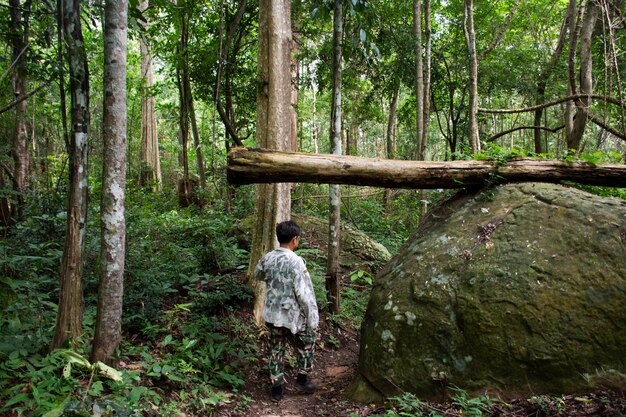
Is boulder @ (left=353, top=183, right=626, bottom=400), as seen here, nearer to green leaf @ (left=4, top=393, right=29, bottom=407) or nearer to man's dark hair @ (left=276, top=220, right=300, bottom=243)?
man's dark hair @ (left=276, top=220, right=300, bottom=243)

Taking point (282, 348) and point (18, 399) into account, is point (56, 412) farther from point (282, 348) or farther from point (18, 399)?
point (282, 348)

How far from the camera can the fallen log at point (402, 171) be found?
14.9ft

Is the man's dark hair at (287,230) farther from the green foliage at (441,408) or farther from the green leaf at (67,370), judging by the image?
the green leaf at (67,370)

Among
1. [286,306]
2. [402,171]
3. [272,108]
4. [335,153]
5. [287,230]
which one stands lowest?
[286,306]

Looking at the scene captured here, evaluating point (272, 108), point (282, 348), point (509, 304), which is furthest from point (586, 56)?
point (282, 348)

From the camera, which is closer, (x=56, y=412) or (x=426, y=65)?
(x=56, y=412)

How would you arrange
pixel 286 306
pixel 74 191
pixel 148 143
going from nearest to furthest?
pixel 74 191
pixel 286 306
pixel 148 143

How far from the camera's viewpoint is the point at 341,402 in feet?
14.2

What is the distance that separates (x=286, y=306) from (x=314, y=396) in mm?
1027

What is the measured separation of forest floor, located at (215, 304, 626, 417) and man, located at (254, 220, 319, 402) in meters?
0.23

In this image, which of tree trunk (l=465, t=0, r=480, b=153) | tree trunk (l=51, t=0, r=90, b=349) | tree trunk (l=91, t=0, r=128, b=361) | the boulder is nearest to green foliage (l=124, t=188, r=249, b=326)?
tree trunk (l=91, t=0, r=128, b=361)

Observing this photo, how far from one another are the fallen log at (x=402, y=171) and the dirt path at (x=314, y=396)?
7.31ft

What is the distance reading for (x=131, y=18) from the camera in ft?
18.4

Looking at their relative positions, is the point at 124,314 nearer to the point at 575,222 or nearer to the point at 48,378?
the point at 48,378
